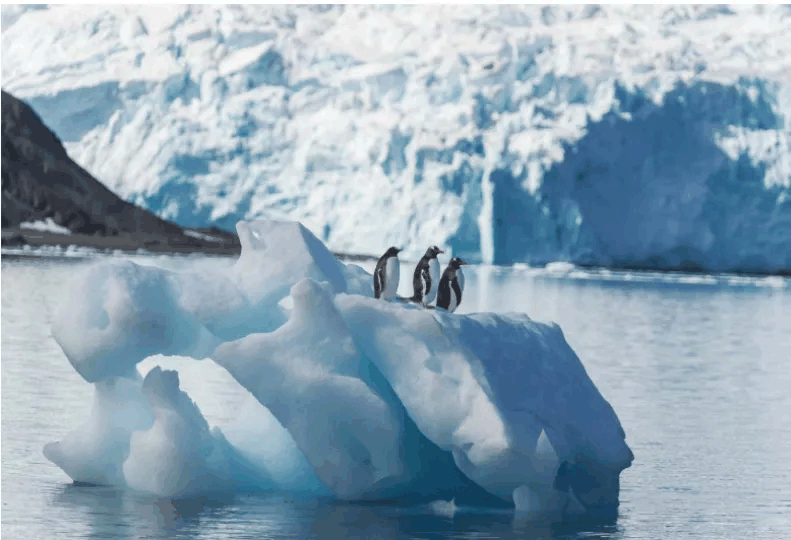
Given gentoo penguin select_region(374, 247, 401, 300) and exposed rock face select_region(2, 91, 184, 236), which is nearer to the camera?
gentoo penguin select_region(374, 247, 401, 300)

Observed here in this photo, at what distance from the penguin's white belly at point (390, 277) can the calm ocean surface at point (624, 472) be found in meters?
1.93

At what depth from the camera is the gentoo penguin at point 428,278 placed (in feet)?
37.5

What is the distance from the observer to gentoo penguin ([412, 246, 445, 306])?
Result: 450 inches

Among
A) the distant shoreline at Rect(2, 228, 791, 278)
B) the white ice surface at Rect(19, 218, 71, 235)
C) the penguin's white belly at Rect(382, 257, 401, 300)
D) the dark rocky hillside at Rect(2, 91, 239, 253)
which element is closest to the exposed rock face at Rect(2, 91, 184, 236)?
the dark rocky hillside at Rect(2, 91, 239, 253)

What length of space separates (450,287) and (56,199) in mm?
73797

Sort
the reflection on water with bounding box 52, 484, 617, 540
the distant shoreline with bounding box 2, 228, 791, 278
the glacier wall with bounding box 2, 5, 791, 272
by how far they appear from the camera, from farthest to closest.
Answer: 1. the distant shoreline with bounding box 2, 228, 791, 278
2. the glacier wall with bounding box 2, 5, 791, 272
3. the reflection on water with bounding box 52, 484, 617, 540

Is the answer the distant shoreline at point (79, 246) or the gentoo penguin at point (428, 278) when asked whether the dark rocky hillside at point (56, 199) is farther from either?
the gentoo penguin at point (428, 278)

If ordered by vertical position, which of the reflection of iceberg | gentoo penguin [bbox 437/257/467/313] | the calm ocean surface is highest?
gentoo penguin [bbox 437/257/467/313]

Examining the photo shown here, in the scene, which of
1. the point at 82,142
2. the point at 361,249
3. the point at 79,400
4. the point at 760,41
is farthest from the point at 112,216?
the point at 79,400

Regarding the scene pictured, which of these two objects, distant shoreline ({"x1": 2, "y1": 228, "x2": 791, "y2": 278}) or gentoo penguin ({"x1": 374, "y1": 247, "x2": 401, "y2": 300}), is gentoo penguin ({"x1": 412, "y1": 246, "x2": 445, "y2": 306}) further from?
distant shoreline ({"x1": 2, "y1": 228, "x2": 791, "y2": 278})

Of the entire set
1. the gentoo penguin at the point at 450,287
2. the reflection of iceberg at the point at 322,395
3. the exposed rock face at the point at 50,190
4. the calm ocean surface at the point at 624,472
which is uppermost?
the exposed rock face at the point at 50,190

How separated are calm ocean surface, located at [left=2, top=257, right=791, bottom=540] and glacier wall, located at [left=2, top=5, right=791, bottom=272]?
27.1 metres

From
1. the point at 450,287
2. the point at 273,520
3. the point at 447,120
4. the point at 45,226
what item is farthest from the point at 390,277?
the point at 45,226

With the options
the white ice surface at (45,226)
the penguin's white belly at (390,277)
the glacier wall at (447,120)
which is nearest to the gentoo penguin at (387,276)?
the penguin's white belly at (390,277)
